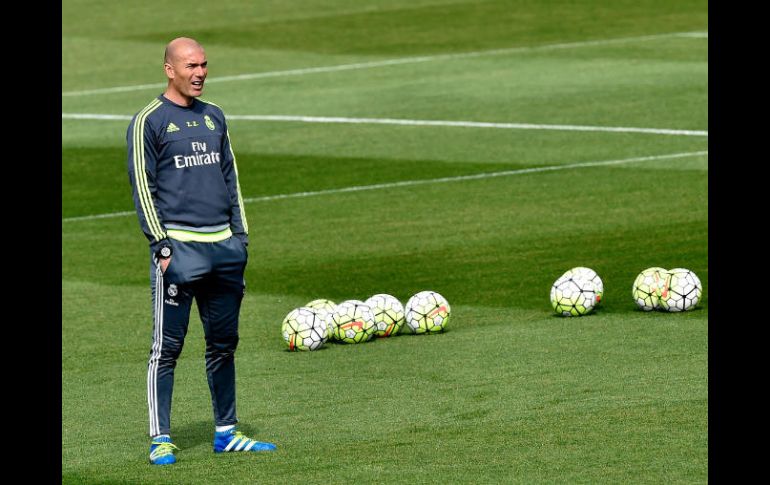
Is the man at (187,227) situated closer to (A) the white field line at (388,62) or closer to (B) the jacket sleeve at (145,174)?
(B) the jacket sleeve at (145,174)

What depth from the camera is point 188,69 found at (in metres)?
10.2

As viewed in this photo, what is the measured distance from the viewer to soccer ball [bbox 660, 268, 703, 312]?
48.4 feet

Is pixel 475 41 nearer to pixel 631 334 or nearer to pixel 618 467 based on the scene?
pixel 631 334

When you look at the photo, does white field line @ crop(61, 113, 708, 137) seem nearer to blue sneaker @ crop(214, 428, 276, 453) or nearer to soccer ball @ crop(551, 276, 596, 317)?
soccer ball @ crop(551, 276, 596, 317)

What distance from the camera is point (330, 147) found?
27172 mm

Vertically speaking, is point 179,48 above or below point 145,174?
above

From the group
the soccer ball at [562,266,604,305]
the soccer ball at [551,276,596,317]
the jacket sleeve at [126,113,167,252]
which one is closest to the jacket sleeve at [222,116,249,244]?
the jacket sleeve at [126,113,167,252]

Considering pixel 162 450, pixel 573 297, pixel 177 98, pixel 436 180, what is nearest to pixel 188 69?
pixel 177 98

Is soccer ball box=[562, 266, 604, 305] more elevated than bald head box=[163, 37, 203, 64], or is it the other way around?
bald head box=[163, 37, 203, 64]

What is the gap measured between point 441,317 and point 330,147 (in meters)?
13.0

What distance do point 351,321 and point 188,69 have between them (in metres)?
4.49

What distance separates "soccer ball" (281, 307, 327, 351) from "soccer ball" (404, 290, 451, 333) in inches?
35.2

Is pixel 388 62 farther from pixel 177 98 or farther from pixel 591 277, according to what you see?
pixel 177 98

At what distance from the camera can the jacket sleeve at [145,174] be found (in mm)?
10258
